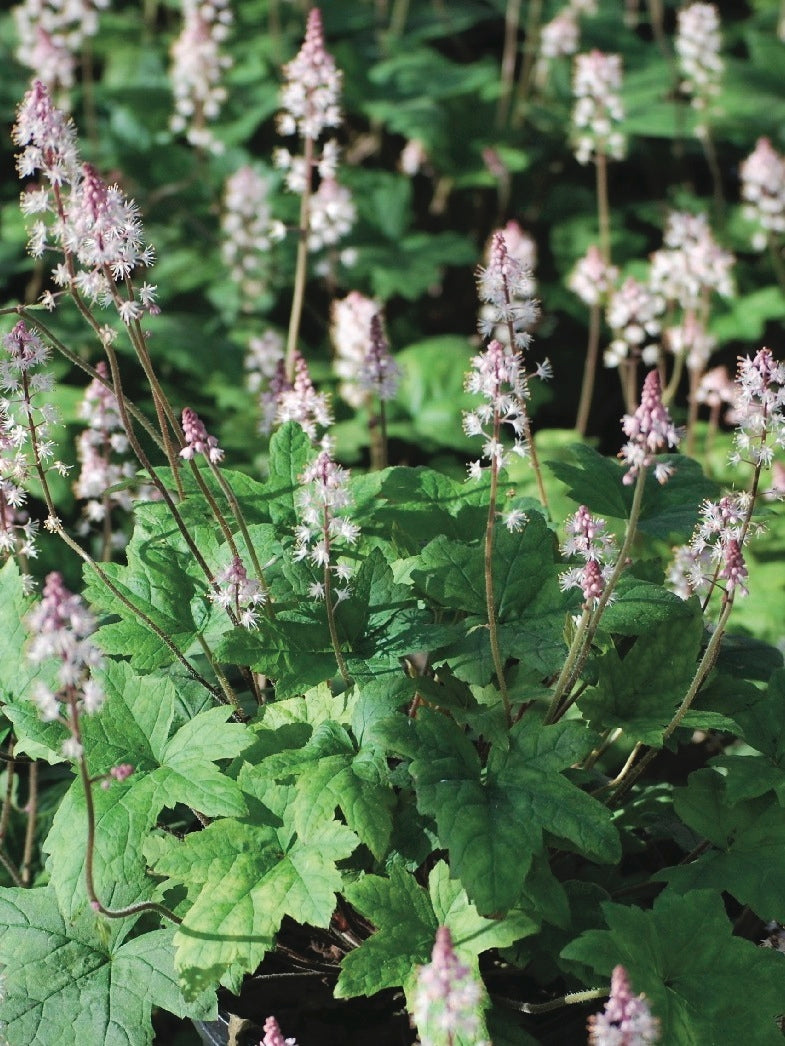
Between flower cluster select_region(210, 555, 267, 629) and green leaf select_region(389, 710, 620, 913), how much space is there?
1.32 feet

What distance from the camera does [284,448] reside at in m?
2.76

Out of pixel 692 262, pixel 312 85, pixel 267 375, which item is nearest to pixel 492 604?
pixel 312 85

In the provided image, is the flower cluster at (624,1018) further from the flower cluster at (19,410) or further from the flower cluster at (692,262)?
the flower cluster at (692,262)

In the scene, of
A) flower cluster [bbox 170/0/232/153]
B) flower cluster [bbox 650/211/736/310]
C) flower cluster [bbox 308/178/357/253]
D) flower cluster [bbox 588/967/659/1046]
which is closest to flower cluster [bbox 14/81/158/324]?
flower cluster [bbox 588/967/659/1046]

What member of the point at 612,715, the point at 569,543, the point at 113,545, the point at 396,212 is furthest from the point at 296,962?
the point at 396,212

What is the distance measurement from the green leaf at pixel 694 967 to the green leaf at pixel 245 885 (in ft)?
1.53

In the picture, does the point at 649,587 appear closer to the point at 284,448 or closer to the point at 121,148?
the point at 284,448

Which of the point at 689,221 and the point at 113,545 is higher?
the point at 689,221

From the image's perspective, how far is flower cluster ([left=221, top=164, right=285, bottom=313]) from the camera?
5559 millimetres

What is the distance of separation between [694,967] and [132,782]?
1.09 metres

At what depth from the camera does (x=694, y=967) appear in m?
2.08

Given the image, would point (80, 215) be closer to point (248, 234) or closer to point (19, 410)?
point (19, 410)

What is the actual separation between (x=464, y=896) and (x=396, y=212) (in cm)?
485

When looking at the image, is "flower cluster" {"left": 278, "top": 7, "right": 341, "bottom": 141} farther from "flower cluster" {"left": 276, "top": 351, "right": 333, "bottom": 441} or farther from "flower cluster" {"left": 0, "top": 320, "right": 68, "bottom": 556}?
"flower cluster" {"left": 0, "top": 320, "right": 68, "bottom": 556}
